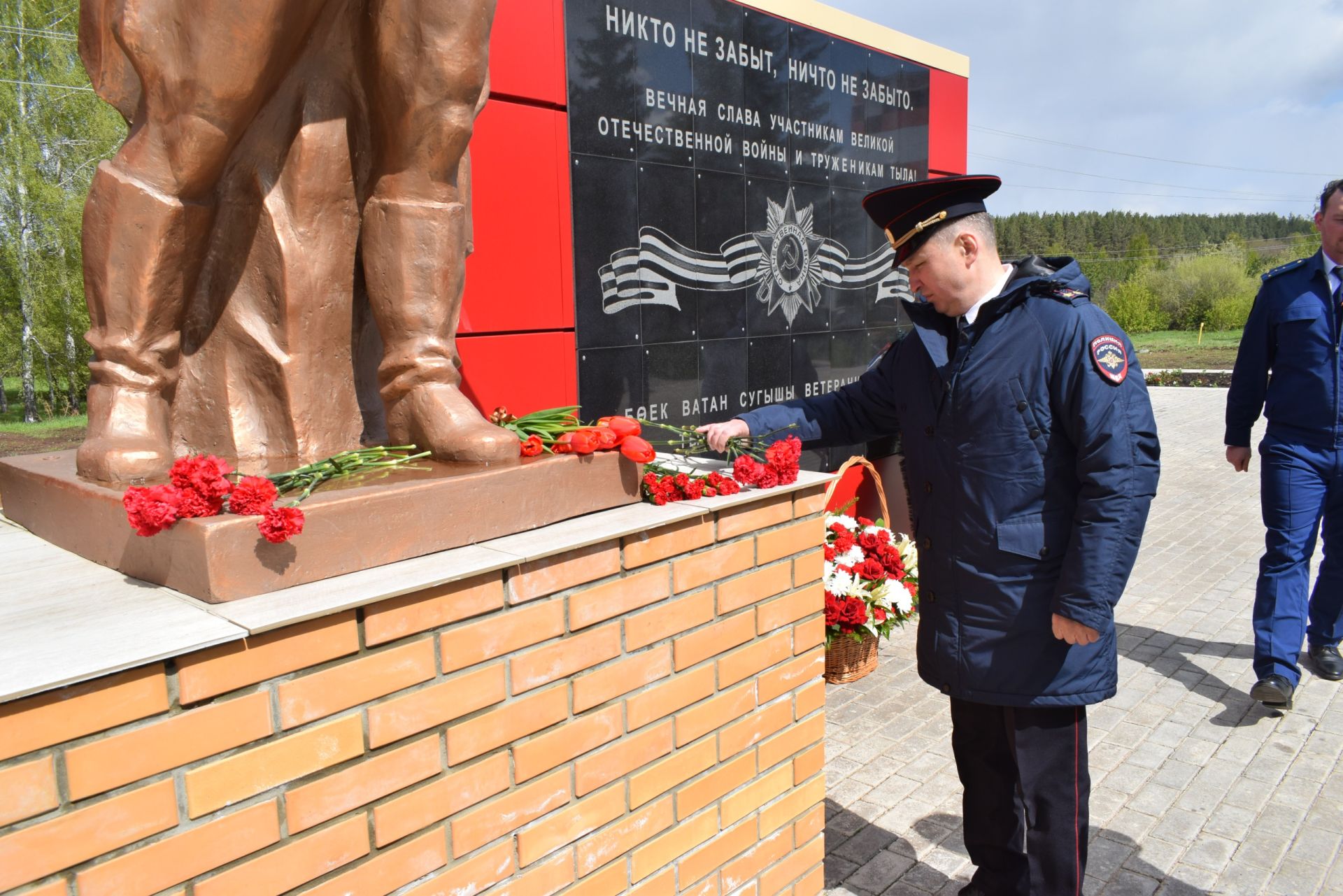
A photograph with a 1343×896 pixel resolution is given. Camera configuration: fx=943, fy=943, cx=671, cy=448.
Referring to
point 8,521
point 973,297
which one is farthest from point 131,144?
point 973,297

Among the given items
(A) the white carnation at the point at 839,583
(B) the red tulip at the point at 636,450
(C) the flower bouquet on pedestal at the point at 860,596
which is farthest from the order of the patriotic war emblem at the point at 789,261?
(B) the red tulip at the point at 636,450

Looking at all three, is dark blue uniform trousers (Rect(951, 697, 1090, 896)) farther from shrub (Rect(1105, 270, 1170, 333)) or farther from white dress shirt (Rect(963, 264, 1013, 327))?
shrub (Rect(1105, 270, 1170, 333))

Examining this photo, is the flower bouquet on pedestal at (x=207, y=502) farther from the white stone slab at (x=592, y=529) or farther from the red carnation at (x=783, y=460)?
the red carnation at (x=783, y=460)

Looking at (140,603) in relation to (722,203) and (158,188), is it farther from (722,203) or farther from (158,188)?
(722,203)

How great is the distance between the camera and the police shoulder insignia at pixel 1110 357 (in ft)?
6.87

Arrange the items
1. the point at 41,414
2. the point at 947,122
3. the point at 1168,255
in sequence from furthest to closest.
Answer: the point at 1168,255 < the point at 41,414 < the point at 947,122

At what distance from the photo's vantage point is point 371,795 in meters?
1.41

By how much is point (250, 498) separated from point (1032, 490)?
5.49 feet

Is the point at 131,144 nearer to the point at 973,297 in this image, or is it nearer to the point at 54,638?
the point at 54,638

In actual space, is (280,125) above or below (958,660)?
above

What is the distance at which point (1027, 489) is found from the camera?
7.20 feet

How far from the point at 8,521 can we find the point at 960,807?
2870 mm

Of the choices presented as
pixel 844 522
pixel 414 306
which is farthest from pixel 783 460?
pixel 844 522

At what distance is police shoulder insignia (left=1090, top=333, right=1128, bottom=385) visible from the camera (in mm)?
2094
